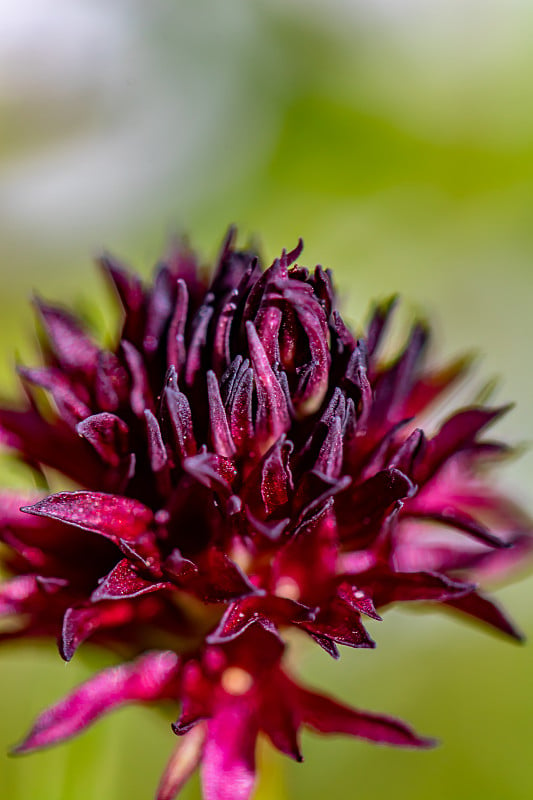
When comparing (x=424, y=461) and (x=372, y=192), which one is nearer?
(x=424, y=461)

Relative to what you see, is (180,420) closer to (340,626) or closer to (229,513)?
(229,513)

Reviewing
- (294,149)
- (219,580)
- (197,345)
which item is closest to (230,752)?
(219,580)

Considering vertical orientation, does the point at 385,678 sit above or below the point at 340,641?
below

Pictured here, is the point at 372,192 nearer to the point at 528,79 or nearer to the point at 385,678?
the point at 528,79

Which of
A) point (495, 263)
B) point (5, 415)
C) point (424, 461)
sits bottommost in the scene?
point (5, 415)

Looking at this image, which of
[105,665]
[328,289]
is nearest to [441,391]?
[328,289]

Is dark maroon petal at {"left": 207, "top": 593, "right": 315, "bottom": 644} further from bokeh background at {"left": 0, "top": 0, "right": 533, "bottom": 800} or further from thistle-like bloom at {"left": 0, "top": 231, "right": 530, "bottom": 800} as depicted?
bokeh background at {"left": 0, "top": 0, "right": 533, "bottom": 800}
